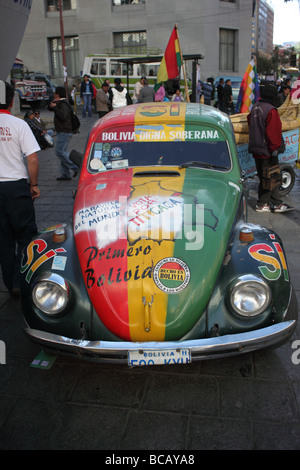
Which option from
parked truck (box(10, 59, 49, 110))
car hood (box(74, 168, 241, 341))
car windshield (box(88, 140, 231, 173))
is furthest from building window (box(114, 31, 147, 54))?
car hood (box(74, 168, 241, 341))

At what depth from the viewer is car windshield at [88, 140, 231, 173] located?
393cm

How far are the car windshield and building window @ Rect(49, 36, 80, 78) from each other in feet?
116

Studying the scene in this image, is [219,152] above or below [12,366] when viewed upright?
above

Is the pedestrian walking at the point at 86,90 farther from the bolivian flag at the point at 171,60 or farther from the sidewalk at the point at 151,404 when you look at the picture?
the sidewalk at the point at 151,404

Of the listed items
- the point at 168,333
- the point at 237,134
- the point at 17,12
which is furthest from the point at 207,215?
the point at 237,134

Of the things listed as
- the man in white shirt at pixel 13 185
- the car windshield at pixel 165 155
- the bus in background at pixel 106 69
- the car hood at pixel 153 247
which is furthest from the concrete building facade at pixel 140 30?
the car hood at pixel 153 247

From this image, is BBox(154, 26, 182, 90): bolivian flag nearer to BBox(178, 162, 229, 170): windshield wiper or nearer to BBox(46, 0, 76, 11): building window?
BBox(178, 162, 229, 170): windshield wiper

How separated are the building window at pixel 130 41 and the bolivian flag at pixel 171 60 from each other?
26.0 m

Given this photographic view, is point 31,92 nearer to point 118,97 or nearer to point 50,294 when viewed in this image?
point 118,97

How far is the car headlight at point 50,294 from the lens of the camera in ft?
9.20

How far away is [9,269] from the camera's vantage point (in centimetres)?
412

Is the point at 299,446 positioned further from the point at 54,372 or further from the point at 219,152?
the point at 219,152

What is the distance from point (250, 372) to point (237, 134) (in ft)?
17.3
